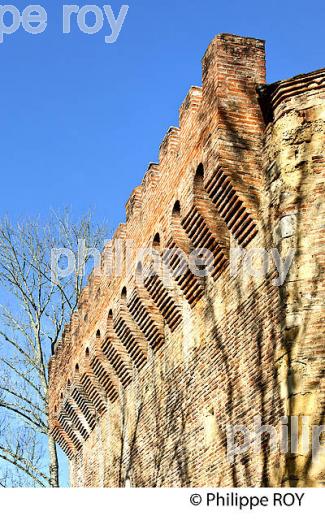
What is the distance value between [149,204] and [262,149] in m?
3.25

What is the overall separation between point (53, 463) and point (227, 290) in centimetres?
1042

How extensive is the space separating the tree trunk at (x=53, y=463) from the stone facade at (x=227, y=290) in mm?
5397

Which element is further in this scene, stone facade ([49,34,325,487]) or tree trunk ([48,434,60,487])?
tree trunk ([48,434,60,487])

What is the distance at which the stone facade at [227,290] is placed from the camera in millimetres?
10633

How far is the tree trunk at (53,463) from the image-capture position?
21531 mm

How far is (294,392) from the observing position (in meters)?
10.3

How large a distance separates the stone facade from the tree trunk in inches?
212

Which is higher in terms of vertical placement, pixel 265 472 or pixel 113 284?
pixel 113 284

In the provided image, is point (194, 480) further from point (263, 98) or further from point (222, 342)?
point (263, 98)

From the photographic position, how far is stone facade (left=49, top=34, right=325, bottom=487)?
10.6 meters

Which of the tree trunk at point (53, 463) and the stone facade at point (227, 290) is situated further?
the tree trunk at point (53, 463)

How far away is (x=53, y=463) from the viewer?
21.8 meters

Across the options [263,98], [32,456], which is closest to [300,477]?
[263,98]

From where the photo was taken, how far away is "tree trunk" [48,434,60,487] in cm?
2153
